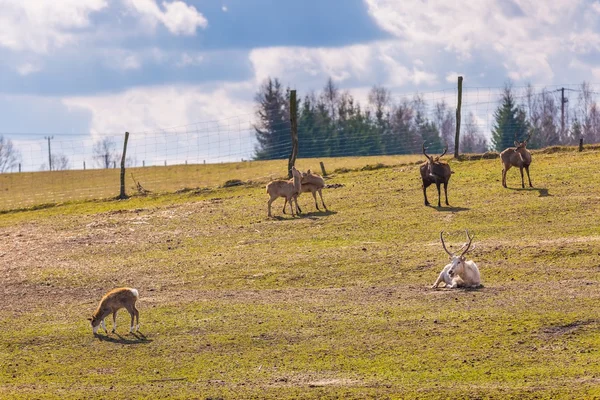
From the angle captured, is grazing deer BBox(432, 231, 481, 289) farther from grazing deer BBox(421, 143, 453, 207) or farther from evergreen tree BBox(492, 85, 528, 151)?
evergreen tree BBox(492, 85, 528, 151)

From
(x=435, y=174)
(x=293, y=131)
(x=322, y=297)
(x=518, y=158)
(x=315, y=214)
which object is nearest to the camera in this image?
(x=322, y=297)

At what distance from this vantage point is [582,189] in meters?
31.7

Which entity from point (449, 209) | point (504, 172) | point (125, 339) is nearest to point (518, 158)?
point (504, 172)

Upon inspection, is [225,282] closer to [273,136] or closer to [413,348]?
[413,348]

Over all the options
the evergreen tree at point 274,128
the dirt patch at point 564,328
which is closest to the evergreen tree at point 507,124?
the evergreen tree at point 274,128

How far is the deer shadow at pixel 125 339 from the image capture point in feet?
58.1

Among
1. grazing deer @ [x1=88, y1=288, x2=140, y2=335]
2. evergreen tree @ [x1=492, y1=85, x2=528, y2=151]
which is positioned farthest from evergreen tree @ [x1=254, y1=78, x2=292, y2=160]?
grazing deer @ [x1=88, y1=288, x2=140, y2=335]

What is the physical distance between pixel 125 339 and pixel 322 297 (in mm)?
4526

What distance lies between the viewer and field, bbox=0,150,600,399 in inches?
591

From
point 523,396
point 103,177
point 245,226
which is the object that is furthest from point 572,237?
point 103,177

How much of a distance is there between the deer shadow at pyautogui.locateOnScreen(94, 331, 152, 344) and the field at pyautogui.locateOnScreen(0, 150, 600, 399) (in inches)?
2.5

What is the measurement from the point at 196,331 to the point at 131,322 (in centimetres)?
120

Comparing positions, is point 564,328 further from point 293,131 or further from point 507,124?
point 507,124

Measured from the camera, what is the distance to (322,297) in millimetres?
20828
